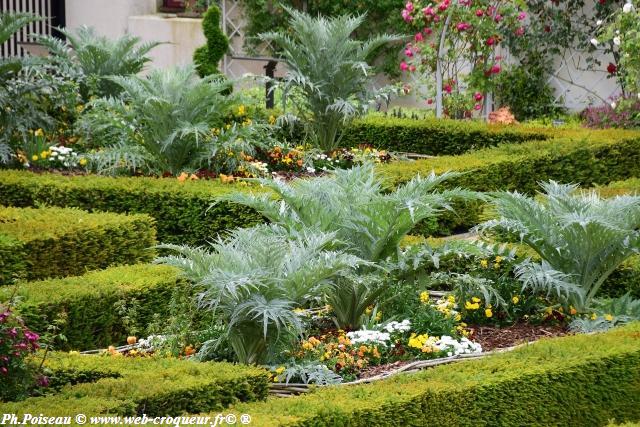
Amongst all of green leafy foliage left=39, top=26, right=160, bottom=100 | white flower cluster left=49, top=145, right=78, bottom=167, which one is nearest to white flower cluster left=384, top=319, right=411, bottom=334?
white flower cluster left=49, top=145, right=78, bottom=167

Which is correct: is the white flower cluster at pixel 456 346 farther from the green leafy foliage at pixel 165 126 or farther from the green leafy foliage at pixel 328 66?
the green leafy foliage at pixel 328 66

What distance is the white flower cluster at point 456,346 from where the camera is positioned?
579 cm

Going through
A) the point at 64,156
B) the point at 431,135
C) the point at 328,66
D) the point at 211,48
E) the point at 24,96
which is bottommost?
the point at 64,156

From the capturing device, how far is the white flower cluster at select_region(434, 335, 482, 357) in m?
5.79

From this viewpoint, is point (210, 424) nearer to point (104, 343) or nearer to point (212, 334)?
point (212, 334)

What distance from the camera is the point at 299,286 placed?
17.7 ft

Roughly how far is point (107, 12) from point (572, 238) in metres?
14.9

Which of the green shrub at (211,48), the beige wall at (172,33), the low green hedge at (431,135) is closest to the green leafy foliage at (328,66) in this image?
the low green hedge at (431,135)

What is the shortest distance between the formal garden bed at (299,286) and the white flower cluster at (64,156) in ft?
0.08

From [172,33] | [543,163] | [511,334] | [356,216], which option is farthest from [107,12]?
[511,334]

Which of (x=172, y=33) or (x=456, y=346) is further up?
(x=172, y=33)

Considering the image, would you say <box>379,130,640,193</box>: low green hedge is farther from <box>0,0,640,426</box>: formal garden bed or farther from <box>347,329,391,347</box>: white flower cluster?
<box>347,329,391,347</box>: white flower cluster

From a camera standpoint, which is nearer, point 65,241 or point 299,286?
point 299,286

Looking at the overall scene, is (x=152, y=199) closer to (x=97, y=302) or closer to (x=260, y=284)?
(x=97, y=302)
